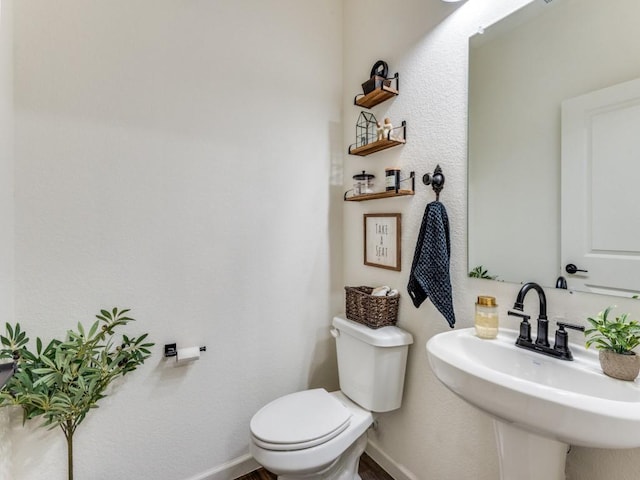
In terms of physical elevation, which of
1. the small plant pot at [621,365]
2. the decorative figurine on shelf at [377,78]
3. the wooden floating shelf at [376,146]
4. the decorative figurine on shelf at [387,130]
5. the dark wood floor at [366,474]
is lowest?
the dark wood floor at [366,474]

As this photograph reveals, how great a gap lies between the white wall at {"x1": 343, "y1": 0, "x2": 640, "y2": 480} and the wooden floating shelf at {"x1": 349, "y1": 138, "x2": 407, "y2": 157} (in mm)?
38

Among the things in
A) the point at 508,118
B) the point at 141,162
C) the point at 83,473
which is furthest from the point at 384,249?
the point at 83,473

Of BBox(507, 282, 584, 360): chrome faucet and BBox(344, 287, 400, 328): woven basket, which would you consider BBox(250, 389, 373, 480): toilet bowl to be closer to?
BBox(344, 287, 400, 328): woven basket

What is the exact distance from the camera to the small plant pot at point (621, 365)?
0.74 meters

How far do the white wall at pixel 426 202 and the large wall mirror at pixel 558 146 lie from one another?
6cm

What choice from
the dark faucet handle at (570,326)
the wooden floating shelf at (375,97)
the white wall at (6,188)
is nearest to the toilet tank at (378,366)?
the dark faucet handle at (570,326)

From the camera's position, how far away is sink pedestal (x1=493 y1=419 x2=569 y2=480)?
819 millimetres

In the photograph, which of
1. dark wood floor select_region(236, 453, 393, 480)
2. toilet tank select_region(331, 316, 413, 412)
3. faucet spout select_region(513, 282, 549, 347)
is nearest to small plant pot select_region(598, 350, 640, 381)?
faucet spout select_region(513, 282, 549, 347)

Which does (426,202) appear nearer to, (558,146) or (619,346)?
(558,146)

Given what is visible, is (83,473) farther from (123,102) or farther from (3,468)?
(123,102)

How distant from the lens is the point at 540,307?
3.12ft

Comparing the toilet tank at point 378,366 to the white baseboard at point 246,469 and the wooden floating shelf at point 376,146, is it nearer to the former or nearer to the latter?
the white baseboard at point 246,469

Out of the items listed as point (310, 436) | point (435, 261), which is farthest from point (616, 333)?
point (310, 436)

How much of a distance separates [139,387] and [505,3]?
6.97 ft
